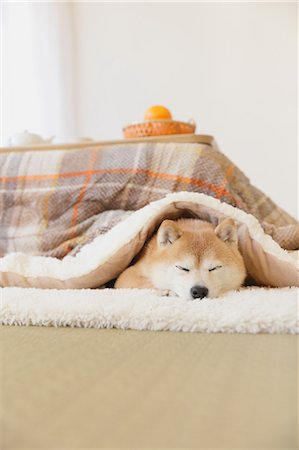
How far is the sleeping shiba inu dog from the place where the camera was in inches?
41.5

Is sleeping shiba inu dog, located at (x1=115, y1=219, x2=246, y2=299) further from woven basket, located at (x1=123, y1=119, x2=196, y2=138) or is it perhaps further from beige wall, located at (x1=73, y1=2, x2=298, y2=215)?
beige wall, located at (x1=73, y1=2, x2=298, y2=215)

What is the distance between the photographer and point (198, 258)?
1.07m

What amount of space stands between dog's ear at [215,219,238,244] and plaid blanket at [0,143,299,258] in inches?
11.4

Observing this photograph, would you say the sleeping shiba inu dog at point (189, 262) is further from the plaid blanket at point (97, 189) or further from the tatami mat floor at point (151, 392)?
the tatami mat floor at point (151, 392)

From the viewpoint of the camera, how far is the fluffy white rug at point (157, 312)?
0.66 metres

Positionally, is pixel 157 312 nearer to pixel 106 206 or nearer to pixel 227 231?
pixel 227 231

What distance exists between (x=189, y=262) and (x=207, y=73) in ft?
8.06

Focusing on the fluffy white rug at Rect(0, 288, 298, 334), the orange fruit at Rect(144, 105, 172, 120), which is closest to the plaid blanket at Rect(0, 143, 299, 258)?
the fluffy white rug at Rect(0, 288, 298, 334)

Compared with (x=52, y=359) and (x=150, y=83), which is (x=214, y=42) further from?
(x=52, y=359)

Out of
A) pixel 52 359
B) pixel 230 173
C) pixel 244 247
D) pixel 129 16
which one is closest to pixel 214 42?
pixel 129 16

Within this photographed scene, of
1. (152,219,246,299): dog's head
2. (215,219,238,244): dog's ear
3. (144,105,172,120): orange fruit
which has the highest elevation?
(144,105,172,120): orange fruit

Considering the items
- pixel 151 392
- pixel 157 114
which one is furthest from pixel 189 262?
pixel 157 114

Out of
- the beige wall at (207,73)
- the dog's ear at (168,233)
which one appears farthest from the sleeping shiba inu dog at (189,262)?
the beige wall at (207,73)

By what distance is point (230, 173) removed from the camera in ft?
5.12
